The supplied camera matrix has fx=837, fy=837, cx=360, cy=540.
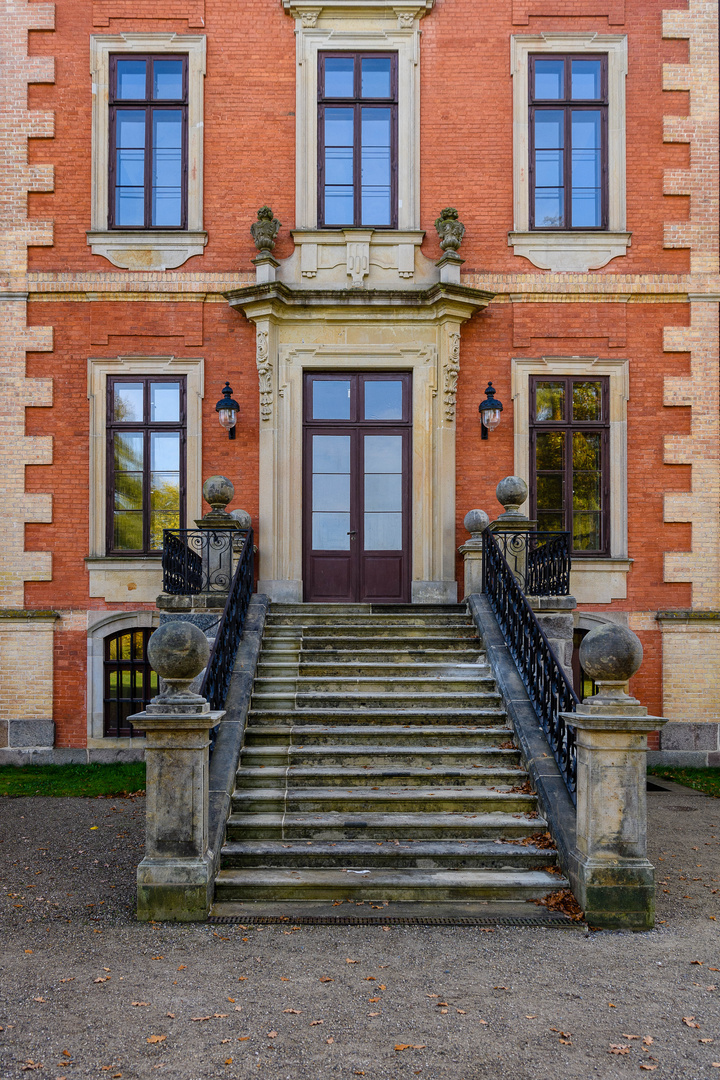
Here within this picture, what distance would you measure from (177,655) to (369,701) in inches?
109

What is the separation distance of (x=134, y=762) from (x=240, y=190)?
7.74m

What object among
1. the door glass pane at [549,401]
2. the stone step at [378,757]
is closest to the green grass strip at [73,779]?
the stone step at [378,757]

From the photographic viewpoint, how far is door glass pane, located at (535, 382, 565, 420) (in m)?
11.4

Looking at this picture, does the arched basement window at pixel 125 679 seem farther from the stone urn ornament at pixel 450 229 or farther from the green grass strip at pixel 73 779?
the stone urn ornament at pixel 450 229

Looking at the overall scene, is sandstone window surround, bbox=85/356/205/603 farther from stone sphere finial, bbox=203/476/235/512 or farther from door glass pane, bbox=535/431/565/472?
door glass pane, bbox=535/431/565/472

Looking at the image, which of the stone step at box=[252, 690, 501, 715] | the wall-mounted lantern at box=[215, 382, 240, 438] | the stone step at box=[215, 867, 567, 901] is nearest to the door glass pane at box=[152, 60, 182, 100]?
the wall-mounted lantern at box=[215, 382, 240, 438]

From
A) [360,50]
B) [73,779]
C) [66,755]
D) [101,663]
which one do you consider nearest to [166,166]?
[360,50]

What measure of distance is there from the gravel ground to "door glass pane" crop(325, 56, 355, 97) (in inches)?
408

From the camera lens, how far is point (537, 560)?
28.9 ft

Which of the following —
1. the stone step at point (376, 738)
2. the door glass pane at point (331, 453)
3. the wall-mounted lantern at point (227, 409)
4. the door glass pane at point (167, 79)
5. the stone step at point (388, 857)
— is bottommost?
the stone step at point (388, 857)

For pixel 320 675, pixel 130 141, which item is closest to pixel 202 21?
pixel 130 141

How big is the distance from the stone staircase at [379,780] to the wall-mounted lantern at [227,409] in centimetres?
301

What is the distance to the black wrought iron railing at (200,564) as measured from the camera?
8.87m

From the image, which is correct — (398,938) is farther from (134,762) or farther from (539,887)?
(134,762)
